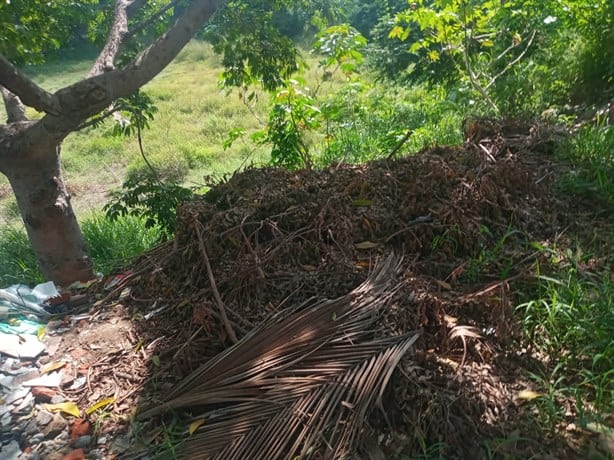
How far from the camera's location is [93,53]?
23.2m

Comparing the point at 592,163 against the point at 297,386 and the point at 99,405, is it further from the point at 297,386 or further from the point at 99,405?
the point at 99,405

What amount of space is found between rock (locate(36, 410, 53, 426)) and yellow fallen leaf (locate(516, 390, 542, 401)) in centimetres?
162

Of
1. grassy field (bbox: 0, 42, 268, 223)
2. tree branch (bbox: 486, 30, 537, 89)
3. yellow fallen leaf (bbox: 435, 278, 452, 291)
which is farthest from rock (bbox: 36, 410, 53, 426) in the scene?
grassy field (bbox: 0, 42, 268, 223)

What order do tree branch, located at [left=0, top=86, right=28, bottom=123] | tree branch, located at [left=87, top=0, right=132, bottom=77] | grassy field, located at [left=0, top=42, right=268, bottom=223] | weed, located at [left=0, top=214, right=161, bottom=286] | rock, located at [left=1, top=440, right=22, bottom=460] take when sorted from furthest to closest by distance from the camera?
grassy field, located at [left=0, top=42, right=268, bottom=223], weed, located at [left=0, top=214, right=161, bottom=286], tree branch, located at [left=87, top=0, right=132, bottom=77], tree branch, located at [left=0, top=86, right=28, bottom=123], rock, located at [left=1, top=440, right=22, bottom=460]

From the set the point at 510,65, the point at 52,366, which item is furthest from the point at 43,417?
the point at 510,65

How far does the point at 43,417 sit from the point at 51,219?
80.5 inches

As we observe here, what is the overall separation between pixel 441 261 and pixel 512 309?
0.40 m

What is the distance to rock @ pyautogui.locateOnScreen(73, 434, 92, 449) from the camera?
1558 millimetres

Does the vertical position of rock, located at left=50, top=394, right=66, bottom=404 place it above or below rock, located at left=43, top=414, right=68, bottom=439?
above

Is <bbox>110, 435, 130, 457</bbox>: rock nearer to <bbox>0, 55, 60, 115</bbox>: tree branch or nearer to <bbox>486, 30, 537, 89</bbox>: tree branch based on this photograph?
<bbox>0, 55, 60, 115</bbox>: tree branch

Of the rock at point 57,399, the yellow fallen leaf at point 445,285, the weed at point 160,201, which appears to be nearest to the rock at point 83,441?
the rock at point 57,399

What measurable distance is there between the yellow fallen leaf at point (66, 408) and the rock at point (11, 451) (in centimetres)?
15

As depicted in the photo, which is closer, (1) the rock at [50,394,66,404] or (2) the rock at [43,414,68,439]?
(2) the rock at [43,414,68,439]

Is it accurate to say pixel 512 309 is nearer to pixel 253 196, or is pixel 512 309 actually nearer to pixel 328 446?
pixel 328 446
